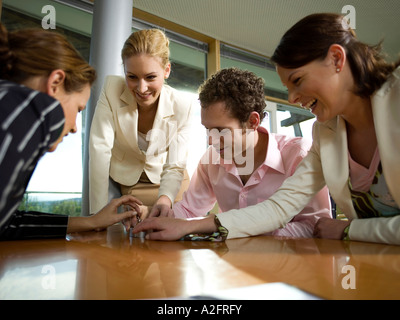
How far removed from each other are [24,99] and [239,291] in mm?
424

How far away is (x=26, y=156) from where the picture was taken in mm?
513

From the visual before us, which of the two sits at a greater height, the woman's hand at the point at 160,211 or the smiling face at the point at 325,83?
the smiling face at the point at 325,83

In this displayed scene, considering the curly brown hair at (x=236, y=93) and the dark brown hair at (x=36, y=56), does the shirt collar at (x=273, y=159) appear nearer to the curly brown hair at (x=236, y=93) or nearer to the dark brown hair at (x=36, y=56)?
the curly brown hair at (x=236, y=93)

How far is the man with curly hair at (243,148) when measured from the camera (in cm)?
134

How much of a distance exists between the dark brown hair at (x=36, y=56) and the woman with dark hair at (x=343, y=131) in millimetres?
506

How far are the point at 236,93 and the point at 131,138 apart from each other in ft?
2.04

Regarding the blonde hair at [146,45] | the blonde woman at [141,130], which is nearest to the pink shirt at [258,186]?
the blonde woman at [141,130]

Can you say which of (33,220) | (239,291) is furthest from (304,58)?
(33,220)

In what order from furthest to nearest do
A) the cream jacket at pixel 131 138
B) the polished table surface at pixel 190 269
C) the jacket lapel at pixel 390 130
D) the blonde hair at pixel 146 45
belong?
the cream jacket at pixel 131 138 → the blonde hair at pixel 146 45 → the jacket lapel at pixel 390 130 → the polished table surface at pixel 190 269

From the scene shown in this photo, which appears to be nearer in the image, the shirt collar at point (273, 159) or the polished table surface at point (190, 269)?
the polished table surface at point (190, 269)

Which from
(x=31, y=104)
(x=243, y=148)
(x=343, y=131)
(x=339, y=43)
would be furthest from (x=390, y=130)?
(x=31, y=104)

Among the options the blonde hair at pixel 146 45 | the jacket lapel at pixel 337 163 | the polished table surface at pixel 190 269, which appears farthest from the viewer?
the blonde hair at pixel 146 45

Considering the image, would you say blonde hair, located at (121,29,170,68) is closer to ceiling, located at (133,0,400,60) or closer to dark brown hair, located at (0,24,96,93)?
dark brown hair, located at (0,24,96,93)

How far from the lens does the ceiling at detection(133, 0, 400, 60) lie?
3.66 metres
